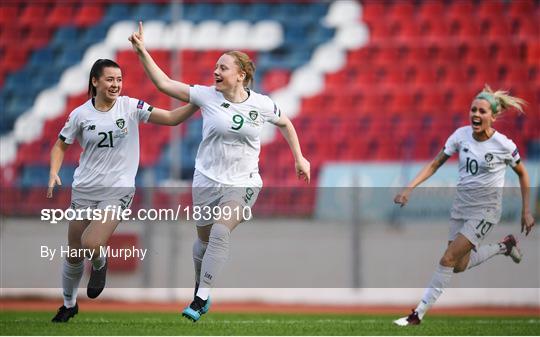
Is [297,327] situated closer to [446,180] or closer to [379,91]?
[446,180]

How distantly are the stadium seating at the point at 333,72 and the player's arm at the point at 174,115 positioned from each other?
8784mm

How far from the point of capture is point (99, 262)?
8.17 meters

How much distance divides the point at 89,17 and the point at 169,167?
13.5 feet

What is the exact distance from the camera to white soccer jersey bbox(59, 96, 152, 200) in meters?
8.06

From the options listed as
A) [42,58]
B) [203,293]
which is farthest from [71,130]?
[42,58]

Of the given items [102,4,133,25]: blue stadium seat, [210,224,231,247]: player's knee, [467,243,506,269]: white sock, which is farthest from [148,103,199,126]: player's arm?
[102,4,133,25]: blue stadium seat

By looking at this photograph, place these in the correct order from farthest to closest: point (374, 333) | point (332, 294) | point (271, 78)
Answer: point (271, 78) < point (332, 294) < point (374, 333)

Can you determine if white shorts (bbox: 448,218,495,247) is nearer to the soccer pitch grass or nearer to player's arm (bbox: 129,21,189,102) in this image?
the soccer pitch grass

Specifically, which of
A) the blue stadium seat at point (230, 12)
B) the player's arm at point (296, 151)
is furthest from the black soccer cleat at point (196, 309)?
the blue stadium seat at point (230, 12)

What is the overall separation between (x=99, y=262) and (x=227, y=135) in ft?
4.93

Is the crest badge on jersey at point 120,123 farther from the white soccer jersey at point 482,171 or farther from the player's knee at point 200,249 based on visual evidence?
the white soccer jersey at point 482,171

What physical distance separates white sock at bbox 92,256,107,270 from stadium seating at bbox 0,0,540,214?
29.0 ft

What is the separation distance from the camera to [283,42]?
64.8 ft

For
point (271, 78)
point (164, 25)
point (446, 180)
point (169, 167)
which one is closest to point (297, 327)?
point (446, 180)
